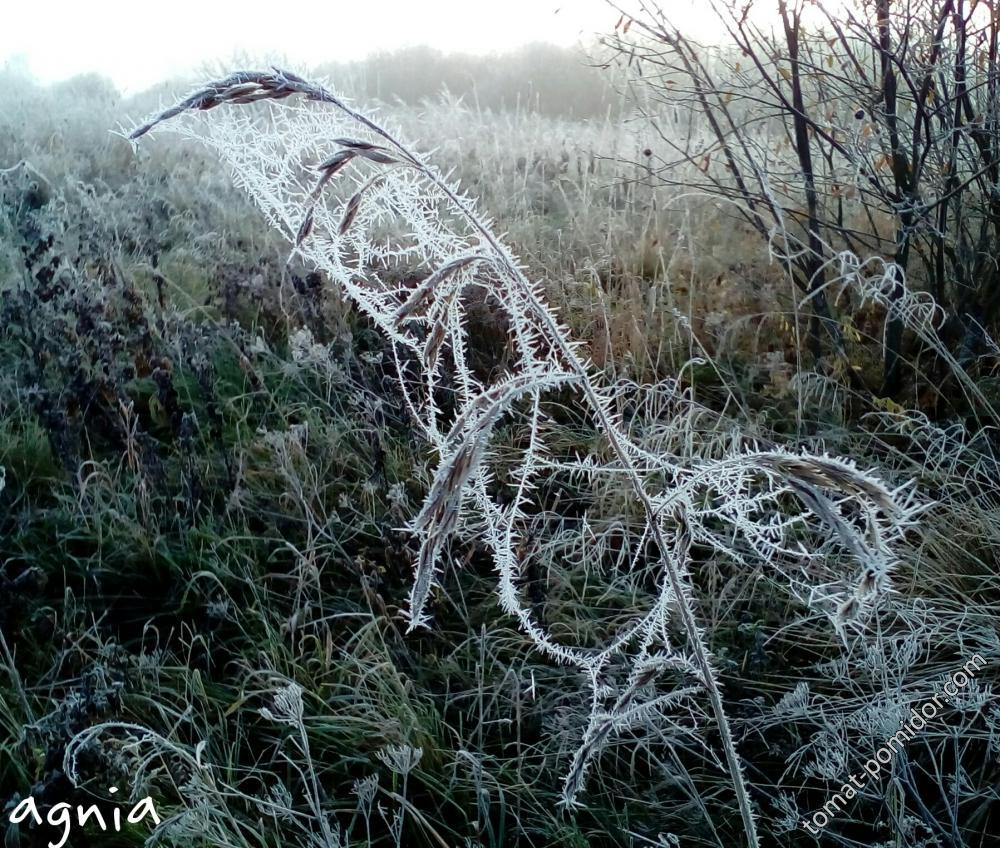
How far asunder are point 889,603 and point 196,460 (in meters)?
1.75

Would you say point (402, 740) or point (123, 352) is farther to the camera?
point (123, 352)

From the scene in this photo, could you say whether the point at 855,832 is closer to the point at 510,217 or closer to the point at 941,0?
the point at 941,0

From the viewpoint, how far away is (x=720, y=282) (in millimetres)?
3275

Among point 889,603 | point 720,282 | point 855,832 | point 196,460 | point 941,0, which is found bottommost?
point 855,832

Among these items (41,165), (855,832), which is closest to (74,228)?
(41,165)

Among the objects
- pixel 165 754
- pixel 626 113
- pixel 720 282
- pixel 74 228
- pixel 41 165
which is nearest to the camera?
pixel 165 754

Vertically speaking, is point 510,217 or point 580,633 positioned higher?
point 510,217

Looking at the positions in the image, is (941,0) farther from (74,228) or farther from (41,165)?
(41,165)

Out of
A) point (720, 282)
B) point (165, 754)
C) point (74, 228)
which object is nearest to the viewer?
point (165, 754)

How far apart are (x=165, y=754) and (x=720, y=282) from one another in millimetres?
2387

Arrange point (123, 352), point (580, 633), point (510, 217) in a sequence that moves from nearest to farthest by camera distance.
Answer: point (580, 633)
point (123, 352)
point (510, 217)

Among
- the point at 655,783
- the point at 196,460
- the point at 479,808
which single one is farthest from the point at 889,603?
the point at 196,460

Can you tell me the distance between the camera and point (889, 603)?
6.17ft

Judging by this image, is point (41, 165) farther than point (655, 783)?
Yes
